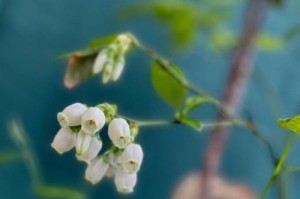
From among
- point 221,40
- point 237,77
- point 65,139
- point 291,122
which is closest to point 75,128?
point 65,139

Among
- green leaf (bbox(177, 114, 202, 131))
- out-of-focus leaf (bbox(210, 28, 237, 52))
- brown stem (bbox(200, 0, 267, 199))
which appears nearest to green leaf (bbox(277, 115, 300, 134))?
green leaf (bbox(177, 114, 202, 131))

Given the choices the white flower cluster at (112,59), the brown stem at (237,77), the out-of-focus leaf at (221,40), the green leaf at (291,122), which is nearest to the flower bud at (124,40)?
the white flower cluster at (112,59)

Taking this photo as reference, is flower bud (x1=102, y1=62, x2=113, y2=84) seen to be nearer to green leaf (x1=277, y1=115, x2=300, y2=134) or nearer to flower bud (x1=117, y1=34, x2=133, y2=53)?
flower bud (x1=117, y1=34, x2=133, y2=53)

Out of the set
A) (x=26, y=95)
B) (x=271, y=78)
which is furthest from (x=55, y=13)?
(x=271, y=78)

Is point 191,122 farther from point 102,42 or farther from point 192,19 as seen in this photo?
point 192,19

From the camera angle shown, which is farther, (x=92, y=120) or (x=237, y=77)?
(x=237, y=77)

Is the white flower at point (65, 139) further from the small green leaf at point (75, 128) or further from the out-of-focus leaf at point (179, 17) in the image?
the out-of-focus leaf at point (179, 17)

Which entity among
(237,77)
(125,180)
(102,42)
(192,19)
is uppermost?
(192,19)
